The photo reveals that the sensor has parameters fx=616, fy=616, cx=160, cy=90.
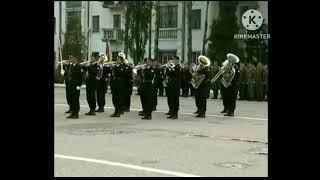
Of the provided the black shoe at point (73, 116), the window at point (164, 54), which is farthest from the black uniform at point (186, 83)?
the window at point (164, 54)

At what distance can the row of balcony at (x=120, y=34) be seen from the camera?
159ft

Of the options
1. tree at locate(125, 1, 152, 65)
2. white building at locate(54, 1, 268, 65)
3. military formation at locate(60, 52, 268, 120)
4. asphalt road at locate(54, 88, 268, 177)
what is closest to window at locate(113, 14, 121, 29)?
white building at locate(54, 1, 268, 65)

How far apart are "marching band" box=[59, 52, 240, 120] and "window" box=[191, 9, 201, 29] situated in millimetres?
28026

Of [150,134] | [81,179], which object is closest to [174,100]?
[150,134]

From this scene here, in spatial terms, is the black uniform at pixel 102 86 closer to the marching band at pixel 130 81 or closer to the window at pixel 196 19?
the marching band at pixel 130 81

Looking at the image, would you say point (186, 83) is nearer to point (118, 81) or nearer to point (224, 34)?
point (118, 81)

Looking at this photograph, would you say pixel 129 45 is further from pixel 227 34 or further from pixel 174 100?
pixel 174 100

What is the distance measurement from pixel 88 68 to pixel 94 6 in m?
36.6

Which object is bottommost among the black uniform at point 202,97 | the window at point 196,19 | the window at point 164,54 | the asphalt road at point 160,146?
the asphalt road at point 160,146

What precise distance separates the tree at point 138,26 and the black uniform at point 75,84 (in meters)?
23.9

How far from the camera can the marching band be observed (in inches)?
703

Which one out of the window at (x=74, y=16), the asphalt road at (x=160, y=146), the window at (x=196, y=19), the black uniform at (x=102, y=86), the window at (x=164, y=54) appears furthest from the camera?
the window at (x=74, y=16)
